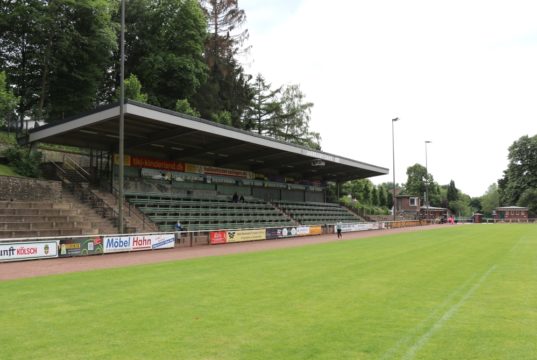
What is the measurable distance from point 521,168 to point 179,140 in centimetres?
9399

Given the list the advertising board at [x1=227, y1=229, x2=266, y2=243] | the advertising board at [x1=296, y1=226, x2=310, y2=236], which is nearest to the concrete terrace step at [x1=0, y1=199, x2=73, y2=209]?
the advertising board at [x1=227, y1=229, x2=266, y2=243]

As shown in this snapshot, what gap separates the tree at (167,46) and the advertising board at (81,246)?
27533mm

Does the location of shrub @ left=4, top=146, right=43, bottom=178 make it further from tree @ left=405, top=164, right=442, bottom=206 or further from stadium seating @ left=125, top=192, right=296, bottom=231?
tree @ left=405, top=164, right=442, bottom=206

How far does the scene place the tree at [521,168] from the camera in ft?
327

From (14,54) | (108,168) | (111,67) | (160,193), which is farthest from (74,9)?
(160,193)

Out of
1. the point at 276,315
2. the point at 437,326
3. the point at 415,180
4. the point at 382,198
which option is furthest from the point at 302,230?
the point at 415,180

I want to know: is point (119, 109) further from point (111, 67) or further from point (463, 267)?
point (111, 67)

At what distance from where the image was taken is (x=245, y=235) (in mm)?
32156

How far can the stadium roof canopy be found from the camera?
26.7 metres

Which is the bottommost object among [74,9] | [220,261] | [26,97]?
[220,261]

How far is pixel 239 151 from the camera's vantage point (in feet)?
131

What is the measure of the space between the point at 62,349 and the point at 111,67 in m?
48.3

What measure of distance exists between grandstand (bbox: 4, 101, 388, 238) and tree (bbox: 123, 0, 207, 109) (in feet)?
36.5

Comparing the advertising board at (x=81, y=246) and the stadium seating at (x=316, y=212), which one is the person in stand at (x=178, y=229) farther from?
the stadium seating at (x=316, y=212)
